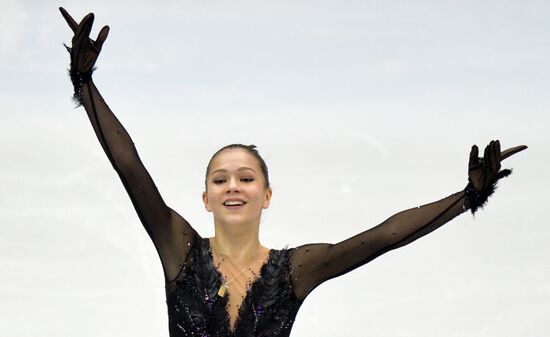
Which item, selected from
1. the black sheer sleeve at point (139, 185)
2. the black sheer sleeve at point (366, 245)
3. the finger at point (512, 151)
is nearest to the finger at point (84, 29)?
the black sheer sleeve at point (139, 185)

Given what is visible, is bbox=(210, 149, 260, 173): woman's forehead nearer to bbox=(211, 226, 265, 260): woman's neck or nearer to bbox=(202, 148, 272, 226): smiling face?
bbox=(202, 148, 272, 226): smiling face

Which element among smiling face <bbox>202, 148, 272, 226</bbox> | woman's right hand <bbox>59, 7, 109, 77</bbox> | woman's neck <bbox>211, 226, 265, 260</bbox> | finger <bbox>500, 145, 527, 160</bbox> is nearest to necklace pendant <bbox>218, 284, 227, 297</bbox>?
woman's neck <bbox>211, 226, 265, 260</bbox>

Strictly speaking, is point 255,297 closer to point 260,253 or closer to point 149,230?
point 260,253

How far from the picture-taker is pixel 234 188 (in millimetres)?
7250

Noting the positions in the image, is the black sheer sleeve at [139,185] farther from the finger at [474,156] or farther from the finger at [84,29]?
the finger at [474,156]

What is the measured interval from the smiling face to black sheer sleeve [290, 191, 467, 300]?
1.60ft

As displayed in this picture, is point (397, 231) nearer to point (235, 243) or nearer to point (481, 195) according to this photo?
point (481, 195)

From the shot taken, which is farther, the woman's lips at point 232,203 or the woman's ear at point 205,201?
the woman's ear at point 205,201

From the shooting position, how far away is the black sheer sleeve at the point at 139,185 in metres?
7.02

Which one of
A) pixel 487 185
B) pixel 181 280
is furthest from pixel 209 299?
pixel 487 185

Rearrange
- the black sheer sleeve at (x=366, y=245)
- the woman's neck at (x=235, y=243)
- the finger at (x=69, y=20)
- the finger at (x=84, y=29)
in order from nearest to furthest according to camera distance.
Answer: the finger at (x=84, y=29), the finger at (x=69, y=20), the black sheer sleeve at (x=366, y=245), the woman's neck at (x=235, y=243)

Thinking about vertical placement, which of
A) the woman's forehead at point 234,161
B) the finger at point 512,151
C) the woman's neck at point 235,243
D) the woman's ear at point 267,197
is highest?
the woman's forehead at point 234,161

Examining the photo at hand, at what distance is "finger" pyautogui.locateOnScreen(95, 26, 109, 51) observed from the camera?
275 inches

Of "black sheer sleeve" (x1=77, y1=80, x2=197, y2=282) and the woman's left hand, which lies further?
the woman's left hand
